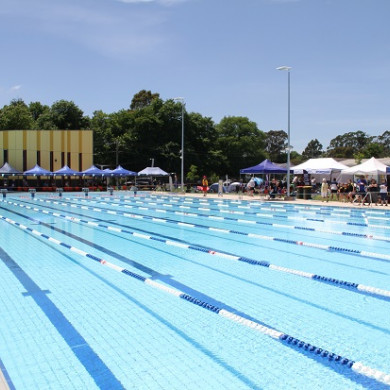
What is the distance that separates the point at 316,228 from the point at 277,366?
352 inches

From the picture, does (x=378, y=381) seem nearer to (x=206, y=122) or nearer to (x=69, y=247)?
(x=69, y=247)

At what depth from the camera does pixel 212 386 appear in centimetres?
331

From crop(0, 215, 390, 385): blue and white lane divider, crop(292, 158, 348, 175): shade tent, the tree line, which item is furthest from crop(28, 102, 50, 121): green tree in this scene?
crop(0, 215, 390, 385): blue and white lane divider

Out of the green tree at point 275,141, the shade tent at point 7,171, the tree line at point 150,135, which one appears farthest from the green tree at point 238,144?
the green tree at point 275,141

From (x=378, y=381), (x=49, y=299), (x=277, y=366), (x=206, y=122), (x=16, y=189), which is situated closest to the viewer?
(x=378, y=381)

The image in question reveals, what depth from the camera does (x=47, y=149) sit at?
39844mm

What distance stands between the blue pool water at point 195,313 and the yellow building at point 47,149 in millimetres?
30691

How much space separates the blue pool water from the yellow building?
3069cm

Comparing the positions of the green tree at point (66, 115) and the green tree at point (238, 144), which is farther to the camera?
the green tree at point (238, 144)

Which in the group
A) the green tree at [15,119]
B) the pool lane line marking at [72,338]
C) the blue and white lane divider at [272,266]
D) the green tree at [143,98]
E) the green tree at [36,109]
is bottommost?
the pool lane line marking at [72,338]

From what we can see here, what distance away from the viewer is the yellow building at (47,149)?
126 feet

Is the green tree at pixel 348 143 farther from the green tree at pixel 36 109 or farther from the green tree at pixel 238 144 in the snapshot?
the green tree at pixel 36 109

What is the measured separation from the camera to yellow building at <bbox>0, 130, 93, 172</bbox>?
126 feet

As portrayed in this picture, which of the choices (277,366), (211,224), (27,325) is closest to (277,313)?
(277,366)
